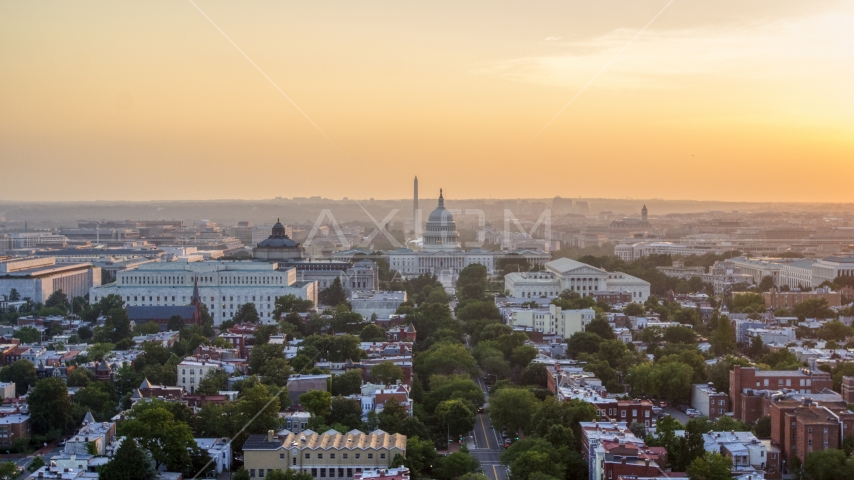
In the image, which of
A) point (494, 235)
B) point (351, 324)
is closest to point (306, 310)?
point (351, 324)

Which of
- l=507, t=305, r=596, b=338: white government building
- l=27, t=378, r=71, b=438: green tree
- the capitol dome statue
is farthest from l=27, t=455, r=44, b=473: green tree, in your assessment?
the capitol dome statue

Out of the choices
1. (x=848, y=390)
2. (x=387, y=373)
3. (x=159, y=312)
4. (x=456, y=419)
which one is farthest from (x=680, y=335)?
(x=159, y=312)

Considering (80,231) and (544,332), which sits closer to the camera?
(544,332)

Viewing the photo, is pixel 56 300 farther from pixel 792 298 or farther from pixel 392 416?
pixel 792 298

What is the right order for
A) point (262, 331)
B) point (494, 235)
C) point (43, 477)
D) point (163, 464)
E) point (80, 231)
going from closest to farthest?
point (43, 477), point (163, 464), point (262, 331), point (80, 231), point (494, 235)

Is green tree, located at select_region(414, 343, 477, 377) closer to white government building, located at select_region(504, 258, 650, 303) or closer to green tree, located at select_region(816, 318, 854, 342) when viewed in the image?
green tree, located at select_region(816, 318, 854, 342)

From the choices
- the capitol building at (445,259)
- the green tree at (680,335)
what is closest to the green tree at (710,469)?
the green tree at (680,335)

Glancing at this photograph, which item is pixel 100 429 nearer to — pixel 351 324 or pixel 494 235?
pixel 351 324

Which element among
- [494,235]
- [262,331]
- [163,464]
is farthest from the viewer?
[494,235]
